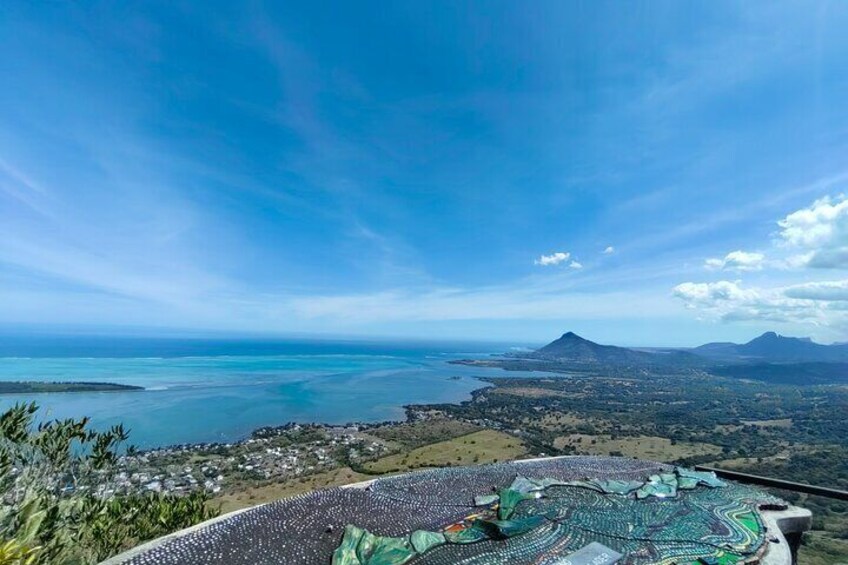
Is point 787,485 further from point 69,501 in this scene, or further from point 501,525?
point 69,501

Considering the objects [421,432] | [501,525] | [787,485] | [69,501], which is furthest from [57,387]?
[787,485]

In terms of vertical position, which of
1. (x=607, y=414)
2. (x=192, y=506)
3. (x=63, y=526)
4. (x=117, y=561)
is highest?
(x=117, y=561)

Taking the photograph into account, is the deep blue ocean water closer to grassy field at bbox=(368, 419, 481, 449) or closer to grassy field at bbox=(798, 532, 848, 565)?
grassy field at bbox=(368, 419, 481, 449)

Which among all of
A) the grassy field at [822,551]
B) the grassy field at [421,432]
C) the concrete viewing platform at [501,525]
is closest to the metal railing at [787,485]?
the concrete viewing platform at [501,525]

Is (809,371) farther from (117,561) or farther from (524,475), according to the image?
(117,561)

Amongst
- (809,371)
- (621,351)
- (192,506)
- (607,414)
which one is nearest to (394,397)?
(607,414)

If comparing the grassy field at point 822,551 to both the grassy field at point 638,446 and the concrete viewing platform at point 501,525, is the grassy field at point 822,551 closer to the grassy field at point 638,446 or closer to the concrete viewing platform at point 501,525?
the concrete viewing platform at point 501,525
